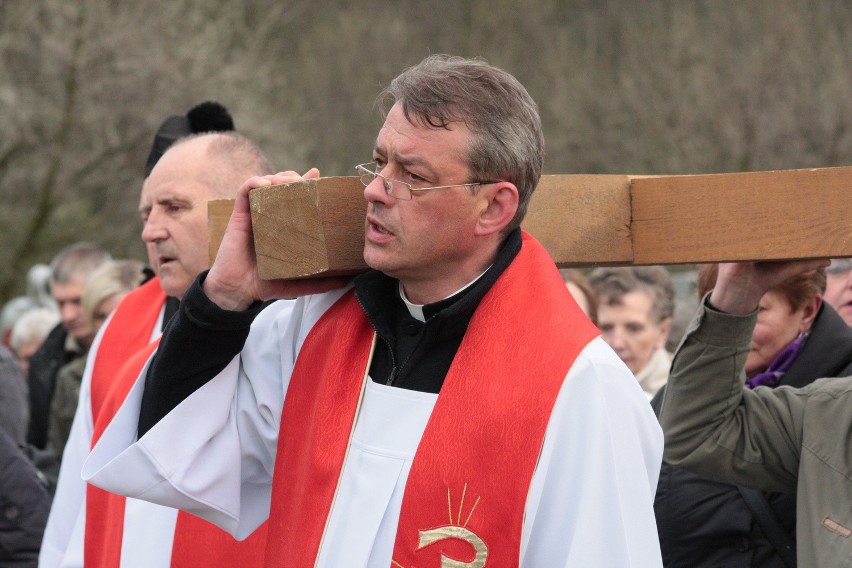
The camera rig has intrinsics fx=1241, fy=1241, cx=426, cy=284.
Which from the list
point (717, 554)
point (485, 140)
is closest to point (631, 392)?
point (485, 140)

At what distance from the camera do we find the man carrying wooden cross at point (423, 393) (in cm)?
246

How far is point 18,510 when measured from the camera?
4.23m

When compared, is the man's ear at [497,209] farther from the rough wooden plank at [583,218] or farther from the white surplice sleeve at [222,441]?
the white surplice sleeve at [222,441]

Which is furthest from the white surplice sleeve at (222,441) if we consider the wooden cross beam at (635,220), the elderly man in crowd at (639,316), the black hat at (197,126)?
the elderly man in crowd at (639,316)

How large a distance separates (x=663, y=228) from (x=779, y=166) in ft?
43.1

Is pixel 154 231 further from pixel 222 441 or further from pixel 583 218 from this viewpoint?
pixel 583 218

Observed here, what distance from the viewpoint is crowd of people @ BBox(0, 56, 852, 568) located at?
8.12 feet

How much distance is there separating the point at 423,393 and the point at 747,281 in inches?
40.9

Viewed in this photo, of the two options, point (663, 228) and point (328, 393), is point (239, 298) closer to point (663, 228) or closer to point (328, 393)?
point (328, 393)

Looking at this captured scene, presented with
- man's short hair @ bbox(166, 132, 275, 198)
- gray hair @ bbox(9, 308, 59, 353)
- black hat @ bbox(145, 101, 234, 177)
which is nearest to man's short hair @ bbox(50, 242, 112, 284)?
gray hair @ bbox(9, 308, 59, 353)

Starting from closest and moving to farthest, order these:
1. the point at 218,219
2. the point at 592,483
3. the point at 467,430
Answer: the point at 592,483 < the point at 467,430 < the point at 218,219

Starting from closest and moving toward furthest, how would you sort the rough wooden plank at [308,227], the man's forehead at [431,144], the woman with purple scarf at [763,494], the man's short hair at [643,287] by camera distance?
the man's forehead at [431,144], the rough wooden plank at [308,227], the woman with purple scarf at [763,494], the man's short hair at [643,287]

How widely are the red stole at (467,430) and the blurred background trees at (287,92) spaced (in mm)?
12814

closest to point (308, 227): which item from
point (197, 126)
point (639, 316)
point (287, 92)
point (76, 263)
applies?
point (197, 126)
